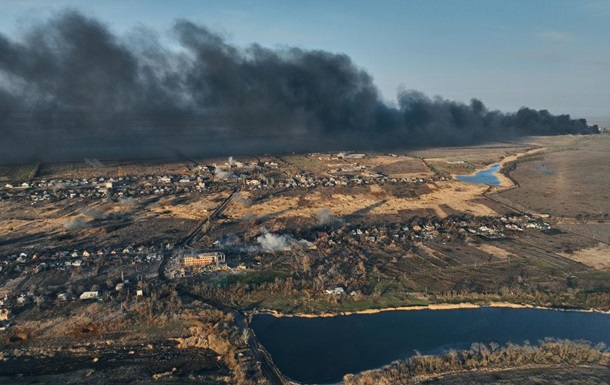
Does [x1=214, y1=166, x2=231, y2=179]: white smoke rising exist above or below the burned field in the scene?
above

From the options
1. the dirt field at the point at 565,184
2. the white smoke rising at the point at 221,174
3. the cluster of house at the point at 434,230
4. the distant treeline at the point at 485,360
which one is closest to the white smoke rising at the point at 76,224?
the cluster of house at the point at 434,230

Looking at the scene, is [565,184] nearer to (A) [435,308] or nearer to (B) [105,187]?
(A) [435,308]

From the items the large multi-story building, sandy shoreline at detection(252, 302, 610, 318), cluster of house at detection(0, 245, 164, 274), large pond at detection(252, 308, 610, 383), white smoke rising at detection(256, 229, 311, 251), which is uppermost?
white smoke rising at detection(256, 229, 311, 251)

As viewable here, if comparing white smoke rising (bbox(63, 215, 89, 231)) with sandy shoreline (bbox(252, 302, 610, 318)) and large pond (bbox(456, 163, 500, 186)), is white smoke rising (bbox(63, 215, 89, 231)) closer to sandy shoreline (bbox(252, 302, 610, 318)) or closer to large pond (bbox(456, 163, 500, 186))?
sandy shoreline (bbox(252, 302, 610, 318))

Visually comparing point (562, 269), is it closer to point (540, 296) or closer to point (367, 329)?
point (540, 296)

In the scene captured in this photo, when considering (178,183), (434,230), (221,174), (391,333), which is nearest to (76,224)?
(178,183)

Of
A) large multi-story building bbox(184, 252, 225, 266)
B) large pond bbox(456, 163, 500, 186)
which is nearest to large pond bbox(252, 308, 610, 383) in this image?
large multi-story building bbox(184, 252, 225, 266)
